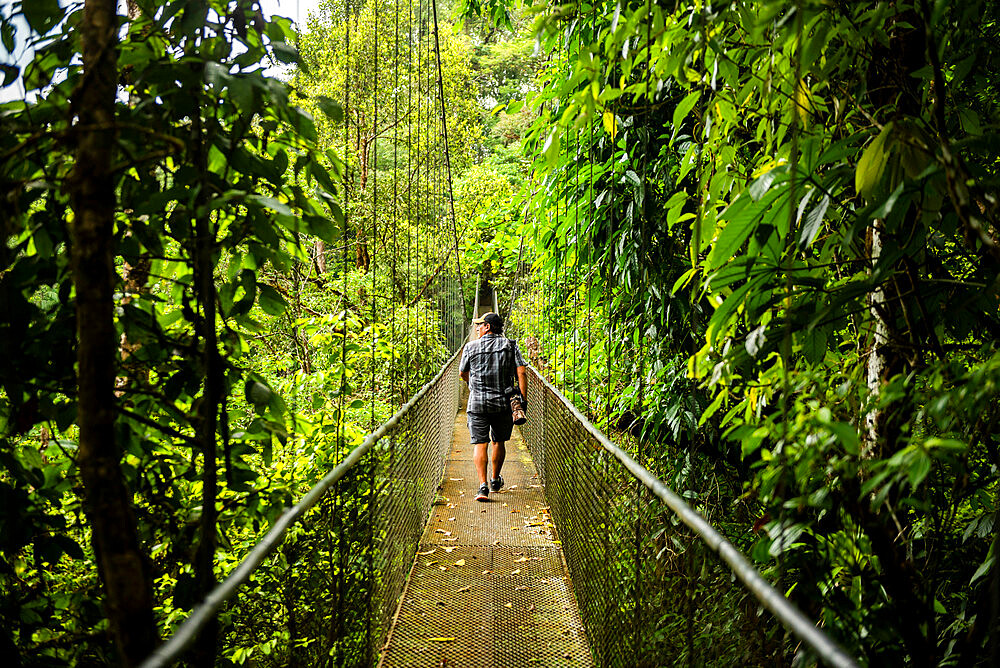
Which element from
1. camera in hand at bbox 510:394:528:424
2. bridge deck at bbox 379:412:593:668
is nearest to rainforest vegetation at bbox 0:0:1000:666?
bridge deck at bbox 379:412:593:668

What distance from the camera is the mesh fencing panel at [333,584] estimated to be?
61.3 inches

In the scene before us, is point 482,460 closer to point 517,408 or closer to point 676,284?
point 517,408

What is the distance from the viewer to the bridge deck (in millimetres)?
2256

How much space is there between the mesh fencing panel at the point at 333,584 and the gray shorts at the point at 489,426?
5.55 ft

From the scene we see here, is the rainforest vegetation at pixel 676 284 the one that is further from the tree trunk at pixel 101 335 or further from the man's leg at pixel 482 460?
the man's leg at pixel 482 460

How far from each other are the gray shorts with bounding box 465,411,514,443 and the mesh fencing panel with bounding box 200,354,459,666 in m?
1.69

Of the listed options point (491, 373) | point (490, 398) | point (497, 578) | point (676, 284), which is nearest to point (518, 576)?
point (497, 578)

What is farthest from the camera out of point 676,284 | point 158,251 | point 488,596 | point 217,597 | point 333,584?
point 488,596

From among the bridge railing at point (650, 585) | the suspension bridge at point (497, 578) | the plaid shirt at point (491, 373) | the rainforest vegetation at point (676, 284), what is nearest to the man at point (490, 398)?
the plaid shirt at point (491, 373)

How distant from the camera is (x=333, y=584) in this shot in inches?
65.6

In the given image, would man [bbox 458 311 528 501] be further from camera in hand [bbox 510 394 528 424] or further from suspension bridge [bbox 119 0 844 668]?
suspension bridge [bbox 119 0 844 668]

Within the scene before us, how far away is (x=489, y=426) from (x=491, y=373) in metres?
0.33

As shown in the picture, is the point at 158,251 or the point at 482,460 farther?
the point at 482,460

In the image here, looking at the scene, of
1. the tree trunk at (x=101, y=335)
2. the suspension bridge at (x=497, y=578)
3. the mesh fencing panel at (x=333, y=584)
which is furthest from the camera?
the mesh fencing panel at (x=333, y=584)
